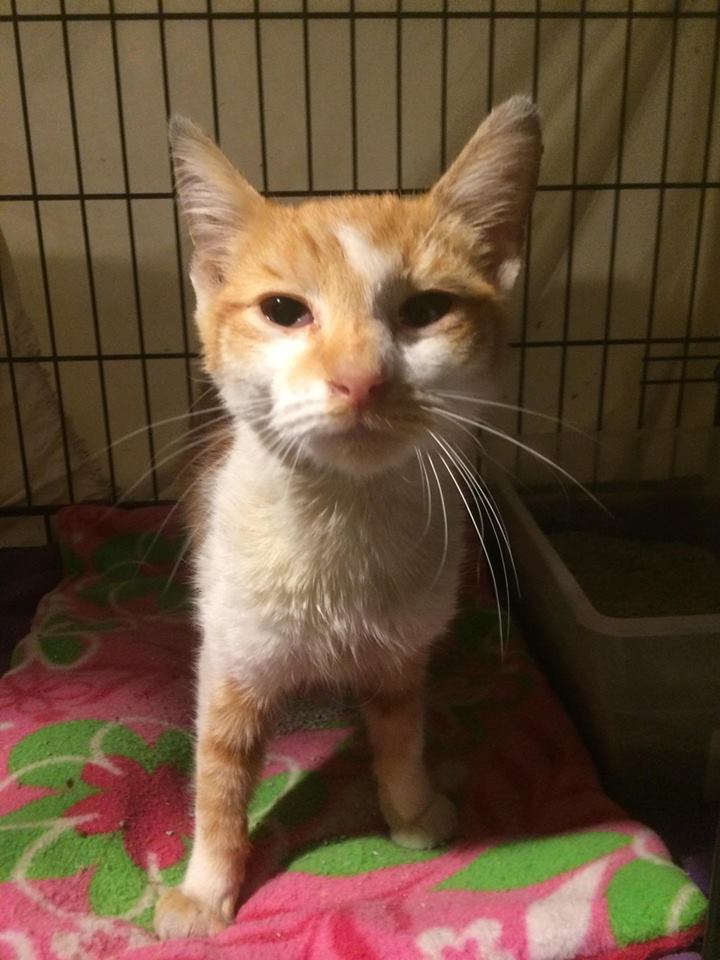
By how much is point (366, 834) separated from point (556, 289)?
1170 millimetres

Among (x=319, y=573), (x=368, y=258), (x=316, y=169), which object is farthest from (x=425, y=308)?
(x=316, y=169)

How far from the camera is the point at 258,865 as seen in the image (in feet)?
3.03

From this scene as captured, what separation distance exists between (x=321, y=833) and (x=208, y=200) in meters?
0.72

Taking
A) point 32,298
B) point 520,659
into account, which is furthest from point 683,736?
point 32,298

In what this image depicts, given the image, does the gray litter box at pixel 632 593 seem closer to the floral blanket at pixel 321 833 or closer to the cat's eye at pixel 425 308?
the floral blanket at pixel 321 833

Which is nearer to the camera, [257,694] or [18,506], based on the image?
[257,694]

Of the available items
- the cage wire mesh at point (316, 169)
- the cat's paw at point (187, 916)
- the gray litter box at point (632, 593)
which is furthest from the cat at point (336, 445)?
the cage wire mesh at point (316, 169)

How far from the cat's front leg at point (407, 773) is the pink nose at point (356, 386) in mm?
408

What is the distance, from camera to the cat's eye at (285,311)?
2.47 feet

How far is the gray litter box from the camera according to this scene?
3.22 ft

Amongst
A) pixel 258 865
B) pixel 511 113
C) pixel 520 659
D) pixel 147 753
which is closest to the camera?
pixel 511 113

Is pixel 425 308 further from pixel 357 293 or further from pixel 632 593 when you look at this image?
pixel 632 593

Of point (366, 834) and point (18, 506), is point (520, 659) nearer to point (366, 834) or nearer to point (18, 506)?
point (366, 834)

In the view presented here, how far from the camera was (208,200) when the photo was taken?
2.79 ft
